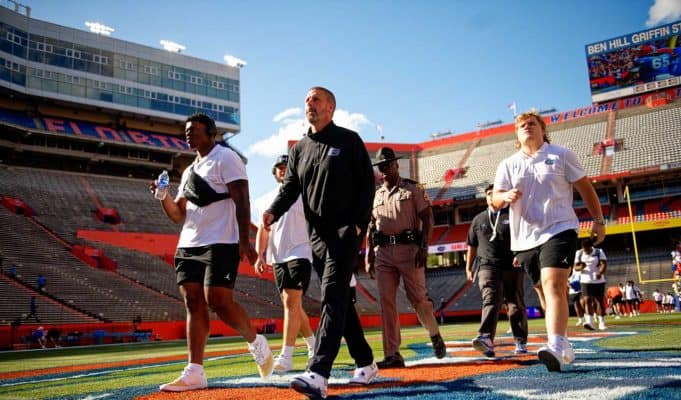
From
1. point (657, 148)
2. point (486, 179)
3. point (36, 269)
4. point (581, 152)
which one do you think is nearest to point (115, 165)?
point (36, 269)

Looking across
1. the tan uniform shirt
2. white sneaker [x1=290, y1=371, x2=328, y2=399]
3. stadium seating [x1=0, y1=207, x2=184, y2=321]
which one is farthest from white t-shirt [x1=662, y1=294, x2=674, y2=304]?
white sneaker [x1=290, y1=371, x2=328, y2=399]

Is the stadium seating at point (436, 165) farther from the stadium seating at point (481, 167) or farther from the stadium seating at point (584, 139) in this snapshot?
the stadium seating at point (584, 139)

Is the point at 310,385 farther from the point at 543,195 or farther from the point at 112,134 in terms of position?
the point at 112,134

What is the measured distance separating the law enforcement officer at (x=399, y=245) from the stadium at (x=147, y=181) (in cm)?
1127

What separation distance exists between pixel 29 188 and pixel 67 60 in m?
14.9

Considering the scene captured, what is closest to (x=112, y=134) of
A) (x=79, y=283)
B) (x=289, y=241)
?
(x=79, y=283)

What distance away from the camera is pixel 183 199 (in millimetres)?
5328

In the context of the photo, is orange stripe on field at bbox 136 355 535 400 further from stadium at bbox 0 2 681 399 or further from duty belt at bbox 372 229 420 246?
stadium at bbox 0 2 681 399

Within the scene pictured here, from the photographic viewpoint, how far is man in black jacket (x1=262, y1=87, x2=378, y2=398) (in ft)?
12.9

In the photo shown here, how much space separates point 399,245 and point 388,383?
2148 millimetres

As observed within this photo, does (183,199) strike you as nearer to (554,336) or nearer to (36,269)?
(554,336)

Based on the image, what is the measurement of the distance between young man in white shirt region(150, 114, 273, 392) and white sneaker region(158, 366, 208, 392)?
0.02 meters

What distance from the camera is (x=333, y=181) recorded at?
420 centimetres

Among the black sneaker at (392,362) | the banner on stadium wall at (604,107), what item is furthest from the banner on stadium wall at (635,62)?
the black sneaker at (392,362)
